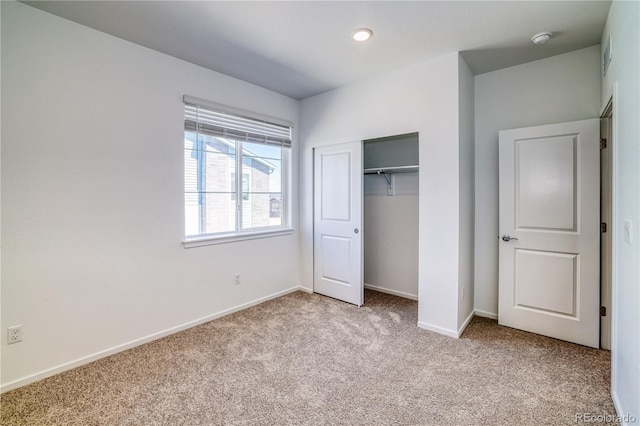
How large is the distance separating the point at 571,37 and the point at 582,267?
194 centimetres

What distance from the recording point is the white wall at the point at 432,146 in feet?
9.20

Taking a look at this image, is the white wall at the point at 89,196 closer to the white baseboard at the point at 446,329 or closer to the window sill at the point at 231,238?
the window sill at the point at 231,238

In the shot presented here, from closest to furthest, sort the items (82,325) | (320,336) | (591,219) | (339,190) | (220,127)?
(82,325), (591,219), (320,336), (220,127), (339,190)

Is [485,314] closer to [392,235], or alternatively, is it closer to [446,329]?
[446,329]

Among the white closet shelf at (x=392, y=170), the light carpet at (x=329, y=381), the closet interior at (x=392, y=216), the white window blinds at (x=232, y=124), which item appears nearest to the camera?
the light carpet at (x=329, y=381)

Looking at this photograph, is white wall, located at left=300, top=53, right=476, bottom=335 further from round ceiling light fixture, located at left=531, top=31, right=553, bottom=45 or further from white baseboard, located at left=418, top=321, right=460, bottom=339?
round ceiling light fixture, located at left=531, top=31, right=553, bottom=45

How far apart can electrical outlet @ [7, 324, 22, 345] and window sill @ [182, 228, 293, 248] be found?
4.11 ft

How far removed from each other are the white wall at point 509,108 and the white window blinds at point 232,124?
7.58 feet

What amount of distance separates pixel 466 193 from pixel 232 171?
98.6 inches

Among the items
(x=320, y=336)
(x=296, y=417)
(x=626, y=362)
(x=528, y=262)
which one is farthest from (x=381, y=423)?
(x=528, y=262)

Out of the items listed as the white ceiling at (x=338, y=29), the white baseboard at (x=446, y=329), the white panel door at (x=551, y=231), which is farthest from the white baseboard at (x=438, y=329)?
the white ceiling at (x=338, y=29)

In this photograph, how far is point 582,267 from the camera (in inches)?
103

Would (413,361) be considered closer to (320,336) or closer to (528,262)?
(320,336)

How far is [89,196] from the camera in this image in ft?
7.79
